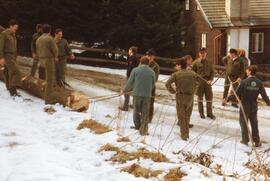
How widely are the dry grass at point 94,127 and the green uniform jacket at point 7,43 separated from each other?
3275 mm

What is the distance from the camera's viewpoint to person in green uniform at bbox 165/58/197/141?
11.7 meters

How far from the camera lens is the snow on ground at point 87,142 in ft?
26.0

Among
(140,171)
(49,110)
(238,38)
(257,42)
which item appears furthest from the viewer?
(257,42)

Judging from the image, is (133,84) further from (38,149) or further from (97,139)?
(38,149)

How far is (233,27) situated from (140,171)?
28160 mm

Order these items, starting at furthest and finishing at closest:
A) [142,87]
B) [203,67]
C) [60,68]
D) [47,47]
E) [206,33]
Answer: [206,33] < [60,68] < [203,67] < [47,47] < [142,87]

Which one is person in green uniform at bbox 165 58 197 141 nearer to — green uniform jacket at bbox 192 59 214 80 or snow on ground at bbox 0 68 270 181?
snow on ground at bbox 0 68 270 181

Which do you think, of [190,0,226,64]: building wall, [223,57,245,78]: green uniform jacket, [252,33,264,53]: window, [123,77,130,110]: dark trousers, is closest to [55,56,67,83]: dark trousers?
[123,77,130,110]: dark trousers

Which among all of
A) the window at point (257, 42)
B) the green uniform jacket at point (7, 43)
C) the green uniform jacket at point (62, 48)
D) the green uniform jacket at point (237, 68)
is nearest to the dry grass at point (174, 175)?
the green uniform jacket at point (7, 43)

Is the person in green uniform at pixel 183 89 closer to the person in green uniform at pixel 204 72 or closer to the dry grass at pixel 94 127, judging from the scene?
the dry grass at pixel 94 127

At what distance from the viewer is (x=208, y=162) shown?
884 cm

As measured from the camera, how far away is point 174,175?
7.70 meters

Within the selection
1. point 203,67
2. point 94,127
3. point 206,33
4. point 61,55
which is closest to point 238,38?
point 206,33

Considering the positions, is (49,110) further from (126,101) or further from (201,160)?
(201,160)
